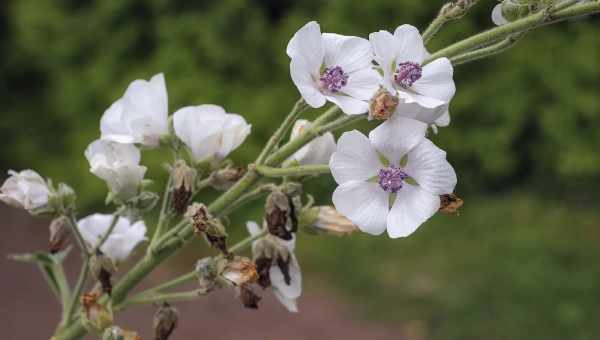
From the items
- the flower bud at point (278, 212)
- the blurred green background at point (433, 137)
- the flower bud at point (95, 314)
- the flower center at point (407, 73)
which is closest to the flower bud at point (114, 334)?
the flower bud at point (95, 314)

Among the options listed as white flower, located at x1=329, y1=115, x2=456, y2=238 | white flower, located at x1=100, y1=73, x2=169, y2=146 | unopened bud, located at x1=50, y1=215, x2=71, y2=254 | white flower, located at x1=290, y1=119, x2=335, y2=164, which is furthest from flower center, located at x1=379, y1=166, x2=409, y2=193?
unopened bud, located at x1=50, y1=215, x2=71, y2=254

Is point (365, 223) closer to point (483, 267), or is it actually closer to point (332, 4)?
point (483, 267)

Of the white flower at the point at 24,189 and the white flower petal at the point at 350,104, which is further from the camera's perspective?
the white flower at the point at 24,189

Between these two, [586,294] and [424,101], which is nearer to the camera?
[424,101]

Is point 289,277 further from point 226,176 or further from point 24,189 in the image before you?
point 24,189

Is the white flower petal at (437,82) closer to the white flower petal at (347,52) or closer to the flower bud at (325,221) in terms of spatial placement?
the white flower petal at (347,52)

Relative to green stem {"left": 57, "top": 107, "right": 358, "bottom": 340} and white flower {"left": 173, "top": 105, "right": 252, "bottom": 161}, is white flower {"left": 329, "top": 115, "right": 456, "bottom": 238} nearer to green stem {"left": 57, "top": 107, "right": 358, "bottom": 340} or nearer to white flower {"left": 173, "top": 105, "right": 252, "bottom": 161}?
green stem {"left": 57, "top": 107, "right": 358, "bottom": 340}

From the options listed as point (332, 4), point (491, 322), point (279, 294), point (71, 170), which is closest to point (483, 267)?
point (491, 322)
